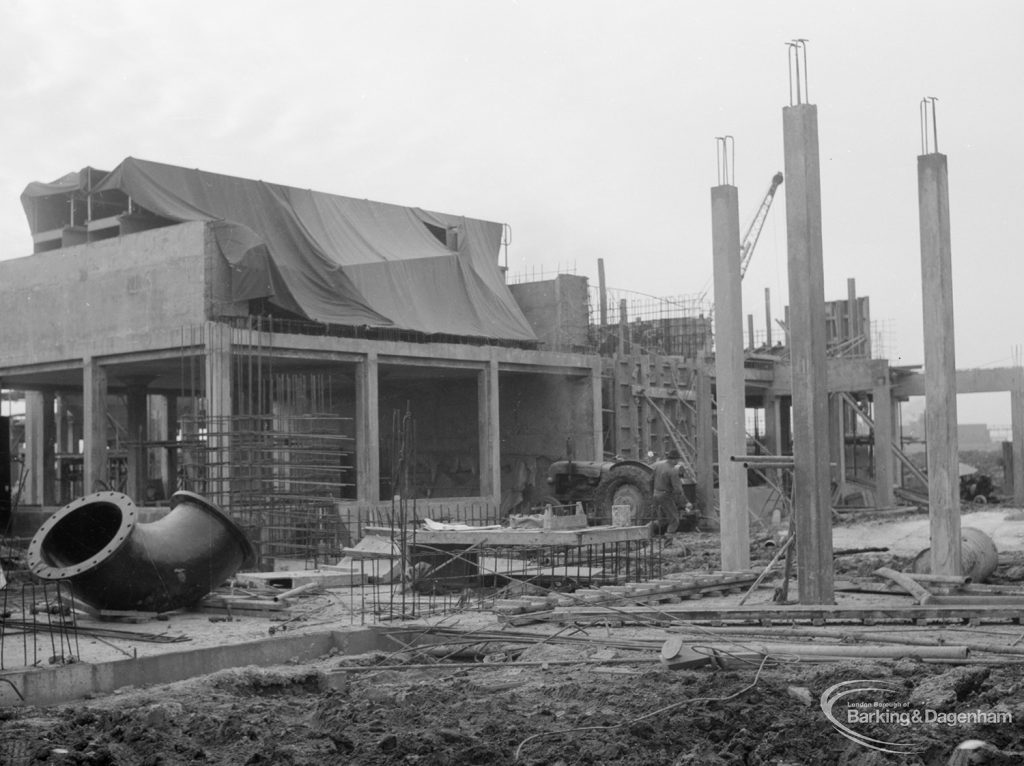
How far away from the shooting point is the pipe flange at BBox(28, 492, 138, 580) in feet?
42.8

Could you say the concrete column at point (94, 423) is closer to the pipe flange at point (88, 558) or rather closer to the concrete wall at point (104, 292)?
the concrete wall at point (104, 292)

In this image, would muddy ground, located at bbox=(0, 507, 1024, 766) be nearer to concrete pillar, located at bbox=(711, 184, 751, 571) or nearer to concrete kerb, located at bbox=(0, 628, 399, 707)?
concrete kerb, located at bbox=(0, 628, 399, 707)

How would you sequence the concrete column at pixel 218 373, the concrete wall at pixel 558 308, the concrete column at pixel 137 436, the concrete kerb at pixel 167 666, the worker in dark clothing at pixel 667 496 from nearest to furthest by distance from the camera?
1. the concrete kerb at pixel 167 666
2. the concrete column at pixel 218 373
3. the worker in dark clothing at pixel 667 496
4. the concrete column at pixel 137 436
5. the concrete wall at pixel 558 308

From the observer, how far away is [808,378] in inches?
484

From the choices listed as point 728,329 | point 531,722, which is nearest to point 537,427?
point 728,329

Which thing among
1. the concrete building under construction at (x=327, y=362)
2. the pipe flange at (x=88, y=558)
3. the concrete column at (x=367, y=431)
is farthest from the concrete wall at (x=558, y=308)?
the pipe flange at (x=88, y=558)

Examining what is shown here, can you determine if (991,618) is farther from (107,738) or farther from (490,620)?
(107,738)

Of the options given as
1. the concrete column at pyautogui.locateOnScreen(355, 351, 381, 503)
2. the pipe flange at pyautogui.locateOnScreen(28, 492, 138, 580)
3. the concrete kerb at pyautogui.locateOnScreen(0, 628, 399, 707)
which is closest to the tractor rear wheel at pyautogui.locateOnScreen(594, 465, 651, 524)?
the concrete column at pyautogui.locateOnScreen(355, 351, 381, 503)

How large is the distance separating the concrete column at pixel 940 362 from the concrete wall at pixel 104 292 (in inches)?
698

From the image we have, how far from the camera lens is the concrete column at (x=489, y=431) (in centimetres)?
3369

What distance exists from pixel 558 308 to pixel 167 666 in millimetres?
29499

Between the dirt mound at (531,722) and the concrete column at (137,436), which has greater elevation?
the concrete column at (137,436)

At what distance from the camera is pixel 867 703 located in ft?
25.1

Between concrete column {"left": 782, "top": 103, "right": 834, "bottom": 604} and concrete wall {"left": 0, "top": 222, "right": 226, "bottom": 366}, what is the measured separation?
18133mm
